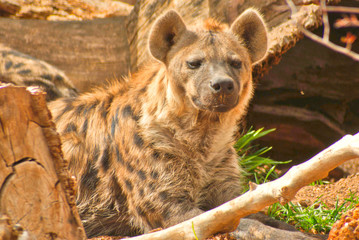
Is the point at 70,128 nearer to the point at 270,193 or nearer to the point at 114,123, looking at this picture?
the point at 114,123

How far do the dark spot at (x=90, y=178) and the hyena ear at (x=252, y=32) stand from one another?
1.39m

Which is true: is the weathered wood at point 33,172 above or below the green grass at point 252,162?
above

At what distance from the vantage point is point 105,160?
346 centimetres

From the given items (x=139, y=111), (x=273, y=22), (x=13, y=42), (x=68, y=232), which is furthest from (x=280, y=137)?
(x=68, y=232)

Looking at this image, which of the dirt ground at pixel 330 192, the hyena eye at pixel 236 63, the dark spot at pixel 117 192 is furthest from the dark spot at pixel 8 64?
the dirt ground at pixel 330 192

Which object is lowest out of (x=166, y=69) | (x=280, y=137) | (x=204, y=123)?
(x=280, y=137)

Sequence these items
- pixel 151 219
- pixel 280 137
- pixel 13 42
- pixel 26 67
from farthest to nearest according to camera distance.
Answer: pixel 280 137
pixel 13 42
pixel 26 67
pixel 151 219

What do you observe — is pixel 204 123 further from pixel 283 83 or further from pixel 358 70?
pixel 358 70

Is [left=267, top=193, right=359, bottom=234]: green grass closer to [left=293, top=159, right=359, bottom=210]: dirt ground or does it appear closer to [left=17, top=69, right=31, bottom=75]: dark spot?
[left=293, top=159, right=359, bottom=210]: dirt ground

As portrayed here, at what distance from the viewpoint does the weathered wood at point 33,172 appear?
1.79m

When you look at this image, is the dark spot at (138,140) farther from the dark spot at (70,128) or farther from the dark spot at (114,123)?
the dark spot at (70,128)

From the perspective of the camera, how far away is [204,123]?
3.28 m

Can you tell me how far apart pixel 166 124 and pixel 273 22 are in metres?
1.56

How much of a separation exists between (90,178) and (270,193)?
176 centimetres
